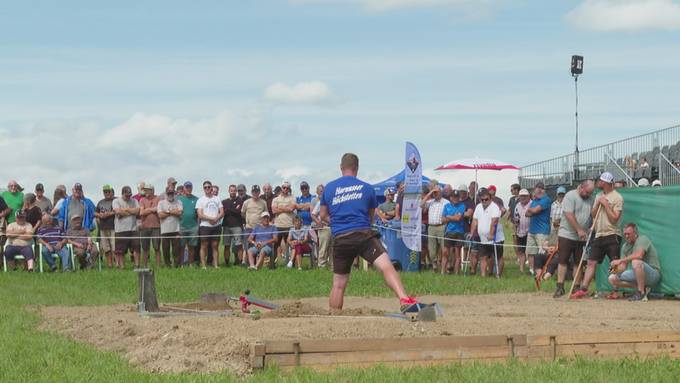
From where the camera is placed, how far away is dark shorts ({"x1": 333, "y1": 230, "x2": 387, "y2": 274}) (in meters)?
13.2

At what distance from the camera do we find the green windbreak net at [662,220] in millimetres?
18688

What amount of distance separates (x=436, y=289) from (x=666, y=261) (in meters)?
3.99

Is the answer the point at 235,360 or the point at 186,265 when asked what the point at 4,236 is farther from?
the point at 235,360

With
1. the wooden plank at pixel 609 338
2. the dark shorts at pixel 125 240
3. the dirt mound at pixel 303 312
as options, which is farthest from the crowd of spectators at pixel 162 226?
the wooden plank at pixel 609 338

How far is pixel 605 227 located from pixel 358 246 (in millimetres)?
6707

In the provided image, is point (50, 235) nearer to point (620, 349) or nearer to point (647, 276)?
point (647, 276)

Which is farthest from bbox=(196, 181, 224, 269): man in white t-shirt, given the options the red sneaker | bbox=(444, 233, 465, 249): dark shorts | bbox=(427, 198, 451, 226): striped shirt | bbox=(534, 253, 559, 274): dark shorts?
the red sneaker

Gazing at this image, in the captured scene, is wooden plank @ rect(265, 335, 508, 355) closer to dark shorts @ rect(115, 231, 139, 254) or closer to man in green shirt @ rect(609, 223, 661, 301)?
man in green shirt @ rect(609, 223, 661, 301)

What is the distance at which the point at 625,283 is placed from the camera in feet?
61.6

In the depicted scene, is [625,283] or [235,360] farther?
[625,283]

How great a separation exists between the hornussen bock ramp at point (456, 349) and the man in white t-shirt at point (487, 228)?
12495 millimetres

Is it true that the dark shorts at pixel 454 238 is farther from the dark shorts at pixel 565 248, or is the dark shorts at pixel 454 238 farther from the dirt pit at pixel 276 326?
the dirt pit at pixel 276 326

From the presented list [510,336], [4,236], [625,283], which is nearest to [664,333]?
[510,336]

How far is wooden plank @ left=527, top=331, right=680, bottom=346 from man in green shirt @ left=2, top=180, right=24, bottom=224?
17.2 m
